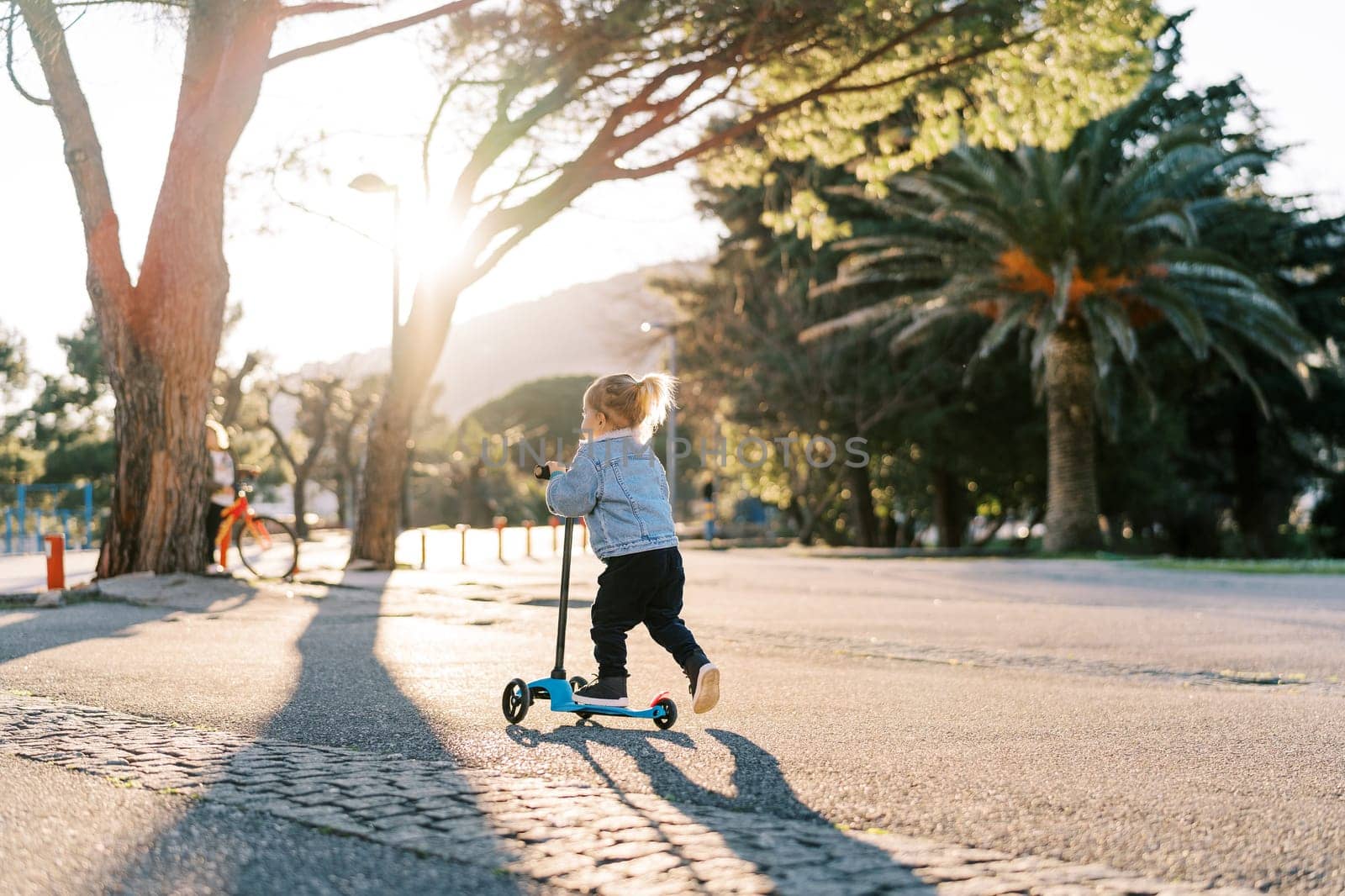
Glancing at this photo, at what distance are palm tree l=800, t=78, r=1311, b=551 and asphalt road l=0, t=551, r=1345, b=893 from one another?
11318 millimetres

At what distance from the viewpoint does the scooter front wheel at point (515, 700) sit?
499cm

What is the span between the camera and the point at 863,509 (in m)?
34.8

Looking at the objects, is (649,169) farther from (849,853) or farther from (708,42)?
(849,853)

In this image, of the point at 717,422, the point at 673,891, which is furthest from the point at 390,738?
the point at 717,422

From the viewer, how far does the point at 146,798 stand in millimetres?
3658

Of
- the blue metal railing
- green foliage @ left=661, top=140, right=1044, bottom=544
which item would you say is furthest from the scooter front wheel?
green foliage @ left=661, top=140, right=1044, bottom=544

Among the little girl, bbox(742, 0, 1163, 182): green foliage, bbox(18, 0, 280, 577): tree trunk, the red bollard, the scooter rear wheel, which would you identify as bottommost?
the scooter rear wheel

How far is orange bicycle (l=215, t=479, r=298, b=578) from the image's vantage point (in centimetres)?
1296

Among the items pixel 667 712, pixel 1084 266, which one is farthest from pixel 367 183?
pixel 667 712

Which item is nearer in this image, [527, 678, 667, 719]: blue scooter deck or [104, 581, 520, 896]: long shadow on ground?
[104, 581, 520, 896]: long shadow on ground

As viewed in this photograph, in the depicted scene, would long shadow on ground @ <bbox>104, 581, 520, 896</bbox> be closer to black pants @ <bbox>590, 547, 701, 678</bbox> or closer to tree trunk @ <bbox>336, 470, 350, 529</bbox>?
black pants @ <bbox>590, 547, 701, 678</bbox>

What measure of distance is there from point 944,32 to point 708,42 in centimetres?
251

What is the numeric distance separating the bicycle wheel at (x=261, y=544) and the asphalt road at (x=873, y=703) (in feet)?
4.07

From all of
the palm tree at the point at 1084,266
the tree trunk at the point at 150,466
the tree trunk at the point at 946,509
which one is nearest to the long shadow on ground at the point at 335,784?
the tree trunk at the point at 150,466
